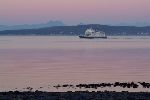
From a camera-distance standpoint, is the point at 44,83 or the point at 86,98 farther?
the point at 44,83

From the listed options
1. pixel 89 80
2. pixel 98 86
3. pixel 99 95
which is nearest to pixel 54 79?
pixel 89 80

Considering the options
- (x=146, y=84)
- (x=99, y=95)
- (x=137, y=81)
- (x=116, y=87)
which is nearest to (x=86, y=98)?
(x=99, y=95)

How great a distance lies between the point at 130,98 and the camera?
2073cm

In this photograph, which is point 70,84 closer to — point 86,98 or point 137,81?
point 137,81

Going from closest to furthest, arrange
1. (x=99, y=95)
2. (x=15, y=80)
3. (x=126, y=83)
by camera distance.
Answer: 1. (x=99, y=95)
2. (x=126, y=83)
3. (x=15, y=80)

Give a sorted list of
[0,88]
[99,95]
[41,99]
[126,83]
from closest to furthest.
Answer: [41,99] → [99,95] → [0,88] → [126,83]

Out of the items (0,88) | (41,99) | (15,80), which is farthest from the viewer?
(15,80)

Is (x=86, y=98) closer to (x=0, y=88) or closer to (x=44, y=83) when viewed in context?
(x=0, y=88)

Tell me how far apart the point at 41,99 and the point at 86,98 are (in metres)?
1.98

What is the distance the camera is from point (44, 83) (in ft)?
108

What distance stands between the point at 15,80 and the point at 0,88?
4921 mm

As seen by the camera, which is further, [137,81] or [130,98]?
[137,81]

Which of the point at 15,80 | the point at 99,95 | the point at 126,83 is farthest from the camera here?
the point at 15,80

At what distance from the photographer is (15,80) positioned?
34.7 m
